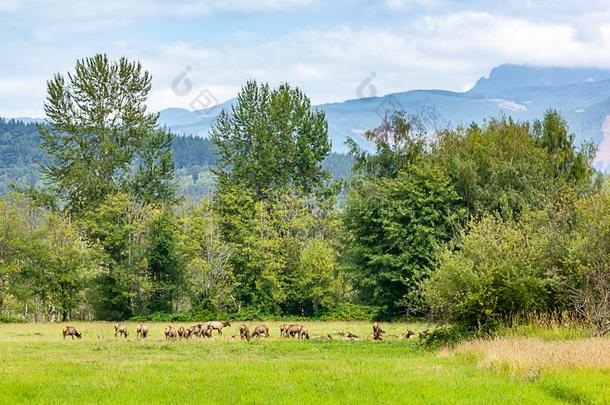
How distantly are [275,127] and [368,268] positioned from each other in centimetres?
2285

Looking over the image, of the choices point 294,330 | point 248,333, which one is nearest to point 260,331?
point 248,333

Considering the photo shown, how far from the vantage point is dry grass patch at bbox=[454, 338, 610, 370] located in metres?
19.9

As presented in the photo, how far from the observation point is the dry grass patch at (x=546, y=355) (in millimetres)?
19859

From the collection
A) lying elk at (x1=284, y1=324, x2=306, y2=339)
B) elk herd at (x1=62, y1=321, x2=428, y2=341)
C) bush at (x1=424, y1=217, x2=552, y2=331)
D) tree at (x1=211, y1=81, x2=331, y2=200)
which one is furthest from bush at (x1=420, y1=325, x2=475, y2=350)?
tree at (x1=211, y1=81, x2=331, y2=200)

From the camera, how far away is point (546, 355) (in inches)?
827

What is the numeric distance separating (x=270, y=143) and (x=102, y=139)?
627 inches

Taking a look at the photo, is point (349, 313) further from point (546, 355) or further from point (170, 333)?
point (546, 355)

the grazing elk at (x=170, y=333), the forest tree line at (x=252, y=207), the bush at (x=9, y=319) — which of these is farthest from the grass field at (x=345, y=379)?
the bush at (x=9, y=319)

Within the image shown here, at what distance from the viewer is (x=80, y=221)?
64438mm

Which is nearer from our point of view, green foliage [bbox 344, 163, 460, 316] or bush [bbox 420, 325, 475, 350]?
bush [bbox 420, 325, 475, 350]

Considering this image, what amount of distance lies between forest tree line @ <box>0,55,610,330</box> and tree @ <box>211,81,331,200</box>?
153mm

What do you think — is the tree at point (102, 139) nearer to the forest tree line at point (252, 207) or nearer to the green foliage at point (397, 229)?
the forest tree line at point (252, 207)

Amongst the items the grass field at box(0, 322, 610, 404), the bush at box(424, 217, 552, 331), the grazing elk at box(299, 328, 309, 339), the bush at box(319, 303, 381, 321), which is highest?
the bush at box(424, 217, 552, 331)

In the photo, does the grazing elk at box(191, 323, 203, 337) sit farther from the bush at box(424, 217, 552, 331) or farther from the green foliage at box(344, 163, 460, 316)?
the green foliage at box(344, 163, 460, 316)
